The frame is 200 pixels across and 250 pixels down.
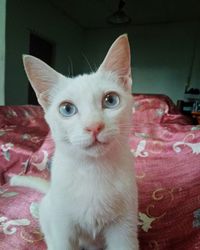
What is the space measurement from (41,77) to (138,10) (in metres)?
3.95

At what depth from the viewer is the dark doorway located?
373cm

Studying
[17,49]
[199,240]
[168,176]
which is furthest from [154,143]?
[17,49]

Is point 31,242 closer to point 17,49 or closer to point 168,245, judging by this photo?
point 168,245

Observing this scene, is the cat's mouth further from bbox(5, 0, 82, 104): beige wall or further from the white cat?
bbox(5, 0, 82, 104): beige wall

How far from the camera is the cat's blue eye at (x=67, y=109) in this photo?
506 millimetres

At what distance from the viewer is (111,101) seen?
1.73ft

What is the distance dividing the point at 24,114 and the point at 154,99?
819 millimetres

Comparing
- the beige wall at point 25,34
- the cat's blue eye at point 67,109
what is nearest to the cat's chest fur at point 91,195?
the cat's blue eye at point 67,109

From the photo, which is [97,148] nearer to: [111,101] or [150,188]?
[111,101]

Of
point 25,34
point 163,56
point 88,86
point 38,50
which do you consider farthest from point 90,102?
point 163,56

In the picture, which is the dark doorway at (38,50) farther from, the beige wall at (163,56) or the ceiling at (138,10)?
the beige wall at (163,56)

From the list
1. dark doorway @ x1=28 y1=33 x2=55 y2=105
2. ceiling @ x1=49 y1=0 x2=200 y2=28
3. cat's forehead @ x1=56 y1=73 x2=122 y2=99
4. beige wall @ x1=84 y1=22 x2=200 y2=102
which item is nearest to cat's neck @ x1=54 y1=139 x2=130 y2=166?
cat's forehead @ x1=56 y1=73 x2=122 y2=99

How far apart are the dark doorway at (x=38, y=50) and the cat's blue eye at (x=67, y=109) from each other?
10.7ft

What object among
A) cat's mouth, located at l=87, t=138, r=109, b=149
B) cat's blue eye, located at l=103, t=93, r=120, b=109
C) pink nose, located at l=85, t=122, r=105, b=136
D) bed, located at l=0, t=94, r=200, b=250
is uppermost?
cat's blue eye, located at l=103, t=93, r=120, b=109
